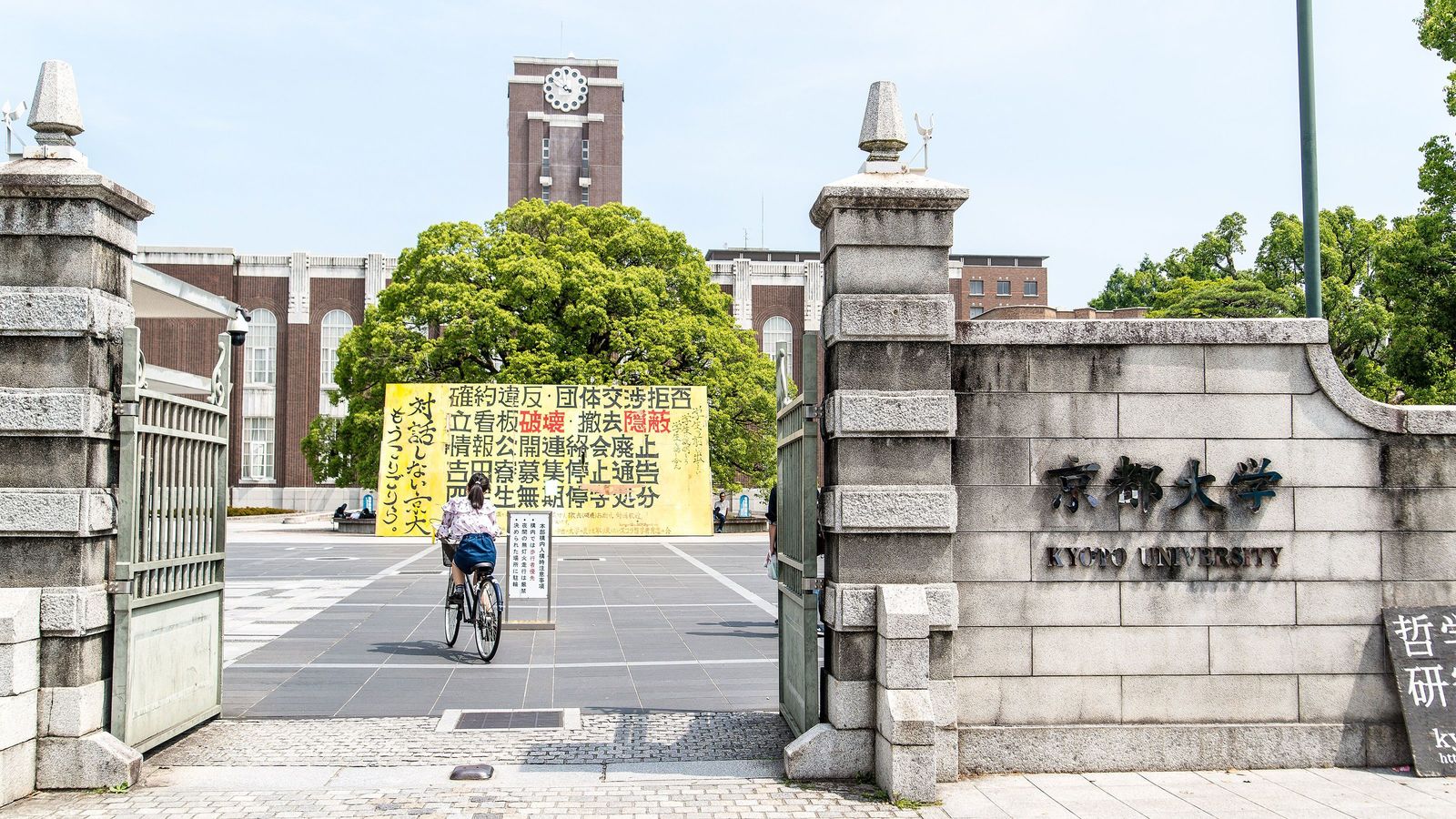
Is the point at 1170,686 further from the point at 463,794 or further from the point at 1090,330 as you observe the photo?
the point at 463,794

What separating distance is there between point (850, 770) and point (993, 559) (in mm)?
1445

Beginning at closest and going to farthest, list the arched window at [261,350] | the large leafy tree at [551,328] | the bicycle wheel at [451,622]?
the bicycle wheel at [451,622] < the large leafy tree at [551,328] < the arched window at [261,350]

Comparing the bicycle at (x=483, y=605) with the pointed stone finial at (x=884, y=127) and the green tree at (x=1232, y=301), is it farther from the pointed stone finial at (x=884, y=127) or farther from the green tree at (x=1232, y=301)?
the green tree at (x=1232, y=301)

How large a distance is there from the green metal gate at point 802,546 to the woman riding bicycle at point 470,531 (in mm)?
4095

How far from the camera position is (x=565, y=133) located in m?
70.7

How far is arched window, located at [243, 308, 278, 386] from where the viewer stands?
55.5 meters

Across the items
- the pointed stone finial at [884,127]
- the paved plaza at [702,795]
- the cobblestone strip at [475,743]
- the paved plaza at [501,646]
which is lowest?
the paved plaza at [501,646]

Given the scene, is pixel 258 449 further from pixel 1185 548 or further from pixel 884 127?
pixel 1185 548

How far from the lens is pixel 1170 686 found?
665cm

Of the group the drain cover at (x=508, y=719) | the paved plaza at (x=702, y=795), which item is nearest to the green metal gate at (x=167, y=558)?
the paved plaza at (x=702, y=795)

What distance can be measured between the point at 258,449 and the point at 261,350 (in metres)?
4.79

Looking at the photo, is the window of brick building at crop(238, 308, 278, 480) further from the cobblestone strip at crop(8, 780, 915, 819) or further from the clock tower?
the cobblestone strip at crop(8, 780, 915, 819)

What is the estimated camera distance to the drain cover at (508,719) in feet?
25.2

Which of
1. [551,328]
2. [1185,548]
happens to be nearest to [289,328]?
[551,328]
